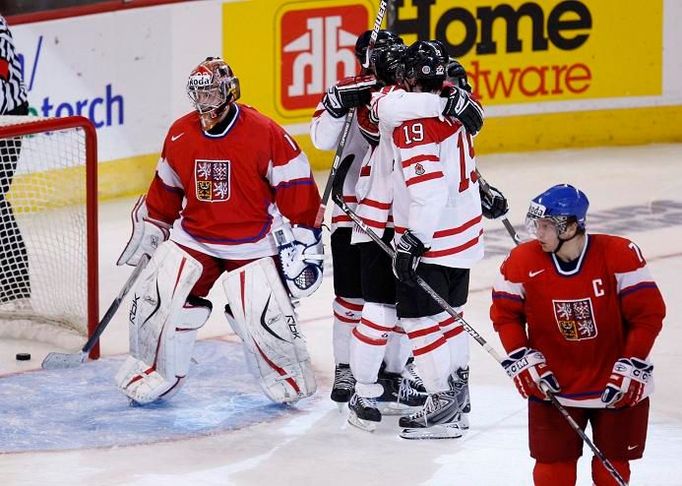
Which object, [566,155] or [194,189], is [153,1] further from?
[194,189]

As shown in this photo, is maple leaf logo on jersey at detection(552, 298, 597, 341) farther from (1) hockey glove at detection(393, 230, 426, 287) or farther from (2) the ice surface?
(1) hockey glove at detection(393, 230, 426, 287)

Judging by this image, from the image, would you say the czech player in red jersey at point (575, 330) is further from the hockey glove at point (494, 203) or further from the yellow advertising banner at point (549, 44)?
the yellow advertising banner at point (549, 44)

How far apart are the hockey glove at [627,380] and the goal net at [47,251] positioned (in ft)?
8.87

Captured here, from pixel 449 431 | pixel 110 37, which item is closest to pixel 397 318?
pixel 449 431

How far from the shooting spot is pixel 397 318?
17.4ft

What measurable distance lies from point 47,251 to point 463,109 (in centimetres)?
234

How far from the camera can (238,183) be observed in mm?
5375

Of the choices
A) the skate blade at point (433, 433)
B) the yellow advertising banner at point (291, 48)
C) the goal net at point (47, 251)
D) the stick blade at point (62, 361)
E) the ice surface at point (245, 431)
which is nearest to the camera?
the ice surface at point (245, 431)

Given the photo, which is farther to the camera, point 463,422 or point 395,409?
point 395,409

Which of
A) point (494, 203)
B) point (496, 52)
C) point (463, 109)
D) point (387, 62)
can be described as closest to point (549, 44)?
point (496, 52)

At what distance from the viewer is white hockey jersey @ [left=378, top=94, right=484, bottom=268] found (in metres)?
4.98

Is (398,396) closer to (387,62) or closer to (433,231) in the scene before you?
(433,231)

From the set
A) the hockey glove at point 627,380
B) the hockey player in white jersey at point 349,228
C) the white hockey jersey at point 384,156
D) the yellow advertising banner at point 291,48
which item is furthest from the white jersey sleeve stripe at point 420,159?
the yellow advertising banner at point 291,48

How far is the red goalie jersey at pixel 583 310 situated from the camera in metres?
4.01
